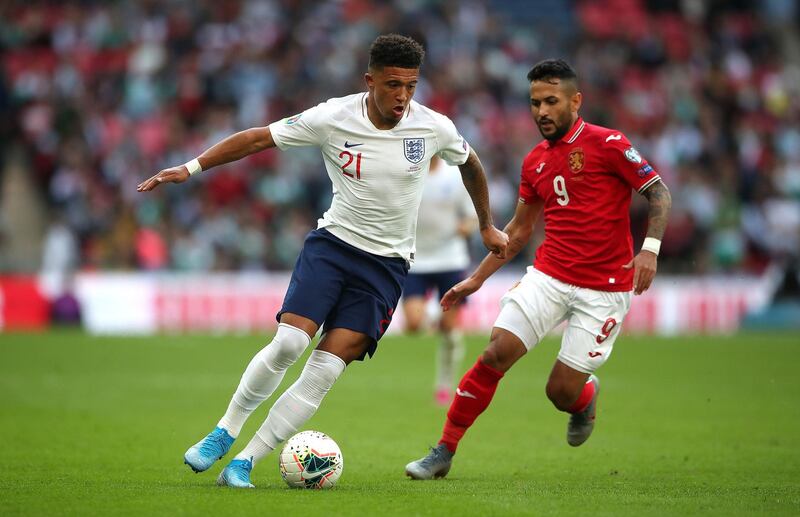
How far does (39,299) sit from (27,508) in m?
16.4

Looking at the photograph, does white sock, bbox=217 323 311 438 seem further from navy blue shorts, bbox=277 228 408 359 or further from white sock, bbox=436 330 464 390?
white sock, bbox=436 330 464 390

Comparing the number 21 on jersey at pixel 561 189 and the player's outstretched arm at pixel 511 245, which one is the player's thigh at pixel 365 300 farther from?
the number 21 on jersey at pixel 561 189

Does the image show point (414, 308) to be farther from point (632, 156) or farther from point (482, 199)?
point (632, 156)

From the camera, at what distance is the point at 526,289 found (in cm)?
830

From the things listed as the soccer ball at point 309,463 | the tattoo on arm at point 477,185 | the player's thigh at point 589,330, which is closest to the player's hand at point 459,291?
→ the tattoo on arm at point 477,185

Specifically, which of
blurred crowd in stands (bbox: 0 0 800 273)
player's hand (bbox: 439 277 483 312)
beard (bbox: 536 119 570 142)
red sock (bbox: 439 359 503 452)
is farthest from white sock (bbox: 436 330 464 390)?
blurred crowd in stands (bbox: 0 0 800 273)

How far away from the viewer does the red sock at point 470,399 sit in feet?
27.0

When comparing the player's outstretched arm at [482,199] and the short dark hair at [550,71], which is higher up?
the short dark hair at [550,71]

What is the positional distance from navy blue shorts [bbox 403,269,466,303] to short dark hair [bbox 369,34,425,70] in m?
6.48

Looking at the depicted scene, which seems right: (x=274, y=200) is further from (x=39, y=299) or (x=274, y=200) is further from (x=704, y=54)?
(x=704, y=54)

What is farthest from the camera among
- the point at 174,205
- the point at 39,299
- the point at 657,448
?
the point at 174,205

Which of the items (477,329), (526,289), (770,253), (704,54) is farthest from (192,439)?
(704,54)

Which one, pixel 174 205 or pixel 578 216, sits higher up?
pixel 578 216

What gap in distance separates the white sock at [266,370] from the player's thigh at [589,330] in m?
1.97
